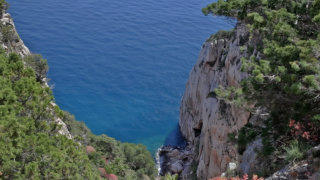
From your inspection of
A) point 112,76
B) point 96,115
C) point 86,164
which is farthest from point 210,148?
point 112,76

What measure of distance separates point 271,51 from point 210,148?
10197 millimetres

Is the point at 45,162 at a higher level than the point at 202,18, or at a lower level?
lower

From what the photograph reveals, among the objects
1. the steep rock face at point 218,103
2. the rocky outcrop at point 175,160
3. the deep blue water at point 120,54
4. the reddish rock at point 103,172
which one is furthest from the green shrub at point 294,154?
the deep blue water at point 120,54

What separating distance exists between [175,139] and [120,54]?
64.2 ft

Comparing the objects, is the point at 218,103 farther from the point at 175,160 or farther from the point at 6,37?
the point at 6,37

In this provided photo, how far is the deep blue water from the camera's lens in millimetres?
38250

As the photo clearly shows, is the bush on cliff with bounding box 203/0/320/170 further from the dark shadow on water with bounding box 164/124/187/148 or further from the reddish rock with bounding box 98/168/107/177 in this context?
the dark shadow on water with bounding box 164/124/187/148

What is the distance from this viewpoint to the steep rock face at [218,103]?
65.7ft

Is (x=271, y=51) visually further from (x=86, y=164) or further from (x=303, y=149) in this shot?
(x=86, y=164)

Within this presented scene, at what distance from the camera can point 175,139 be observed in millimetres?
35906

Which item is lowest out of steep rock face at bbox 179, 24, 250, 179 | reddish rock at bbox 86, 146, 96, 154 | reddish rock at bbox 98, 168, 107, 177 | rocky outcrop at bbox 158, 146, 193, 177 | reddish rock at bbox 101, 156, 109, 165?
rocky outcrop at bbox 158, 146, 193, 177

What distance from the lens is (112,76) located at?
4475cm

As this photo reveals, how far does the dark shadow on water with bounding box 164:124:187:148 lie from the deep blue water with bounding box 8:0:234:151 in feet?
1.19

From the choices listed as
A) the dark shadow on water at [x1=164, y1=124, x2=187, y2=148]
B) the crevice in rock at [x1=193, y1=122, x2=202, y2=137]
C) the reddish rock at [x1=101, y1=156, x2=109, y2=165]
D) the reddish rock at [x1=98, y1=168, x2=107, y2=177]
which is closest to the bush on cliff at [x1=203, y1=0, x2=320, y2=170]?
the reddish rock at [x1=98, y1=168, x2=107, y2=177]
